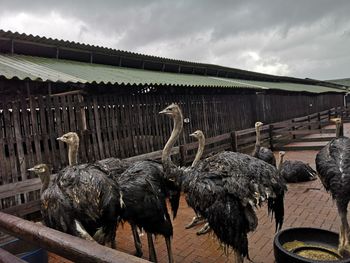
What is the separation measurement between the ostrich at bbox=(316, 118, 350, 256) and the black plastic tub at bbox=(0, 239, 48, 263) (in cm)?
382

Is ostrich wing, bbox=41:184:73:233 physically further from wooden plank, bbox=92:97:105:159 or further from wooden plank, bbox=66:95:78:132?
wooden plank, bbox=92:97:105:159

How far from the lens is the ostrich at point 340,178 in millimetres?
3762

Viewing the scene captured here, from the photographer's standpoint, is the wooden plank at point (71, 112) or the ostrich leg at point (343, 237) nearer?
the ostrich leg at point (343, 237)

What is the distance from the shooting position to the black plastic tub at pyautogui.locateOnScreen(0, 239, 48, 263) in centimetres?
387

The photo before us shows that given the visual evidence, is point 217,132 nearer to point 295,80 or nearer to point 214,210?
point 214,210

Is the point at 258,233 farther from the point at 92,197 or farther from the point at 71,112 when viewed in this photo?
the point at 71,112

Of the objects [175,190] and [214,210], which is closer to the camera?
[214,210]

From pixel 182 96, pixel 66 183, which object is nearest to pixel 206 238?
pixel 66 183

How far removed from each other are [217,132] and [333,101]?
25.7 metres

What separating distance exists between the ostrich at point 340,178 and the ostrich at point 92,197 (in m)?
2.77

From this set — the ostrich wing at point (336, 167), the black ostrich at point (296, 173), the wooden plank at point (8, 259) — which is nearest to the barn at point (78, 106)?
the wooden plank at point (8, 259)

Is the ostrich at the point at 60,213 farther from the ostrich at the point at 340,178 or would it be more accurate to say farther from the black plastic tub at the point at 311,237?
the ostrich at the point at 340,178

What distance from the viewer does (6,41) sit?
7.12 m

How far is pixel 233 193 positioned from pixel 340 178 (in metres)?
1.55
